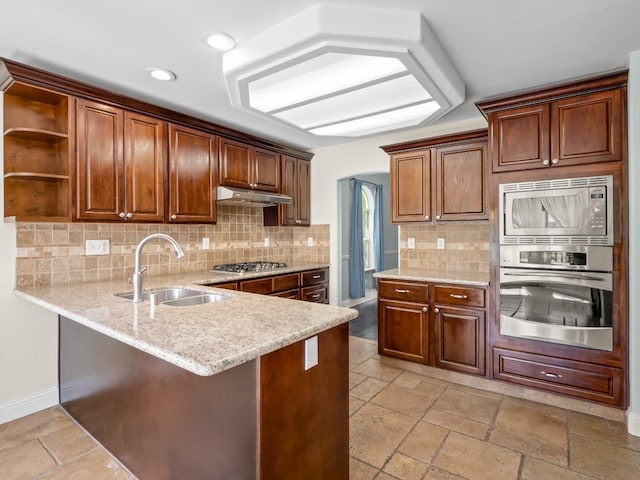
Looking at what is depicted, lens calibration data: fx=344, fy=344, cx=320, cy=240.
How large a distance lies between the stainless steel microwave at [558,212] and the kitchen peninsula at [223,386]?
1828 mm

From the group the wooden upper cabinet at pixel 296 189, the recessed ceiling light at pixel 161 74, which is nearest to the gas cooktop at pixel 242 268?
the wooden upper cabinet at pixel 296 189

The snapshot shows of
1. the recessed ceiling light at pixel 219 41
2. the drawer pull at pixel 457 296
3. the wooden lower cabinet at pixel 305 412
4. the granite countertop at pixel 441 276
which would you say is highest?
the recessed ceiling light at pixel 219 41

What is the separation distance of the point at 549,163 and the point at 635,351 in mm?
1385

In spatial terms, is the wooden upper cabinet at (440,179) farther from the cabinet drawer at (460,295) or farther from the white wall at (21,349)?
the white wall at (21,349)

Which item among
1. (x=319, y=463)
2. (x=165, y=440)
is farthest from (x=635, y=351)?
(x=165, y=440)

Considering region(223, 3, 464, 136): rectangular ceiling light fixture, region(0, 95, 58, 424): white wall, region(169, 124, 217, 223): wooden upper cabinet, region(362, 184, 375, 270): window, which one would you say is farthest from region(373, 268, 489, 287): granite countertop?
region(362, 184, 375, 270): window

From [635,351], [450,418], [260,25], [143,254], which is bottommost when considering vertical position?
[450,418]

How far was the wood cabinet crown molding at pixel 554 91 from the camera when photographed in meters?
2.33

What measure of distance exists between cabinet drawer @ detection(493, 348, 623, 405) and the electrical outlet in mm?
3369

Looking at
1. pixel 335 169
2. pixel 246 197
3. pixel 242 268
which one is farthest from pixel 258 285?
pixel 335 169

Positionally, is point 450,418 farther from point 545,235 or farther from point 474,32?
point 474,32

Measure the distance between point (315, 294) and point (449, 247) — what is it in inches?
66.0

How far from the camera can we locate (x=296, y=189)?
14.9 feet

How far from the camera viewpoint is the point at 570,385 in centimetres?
252
